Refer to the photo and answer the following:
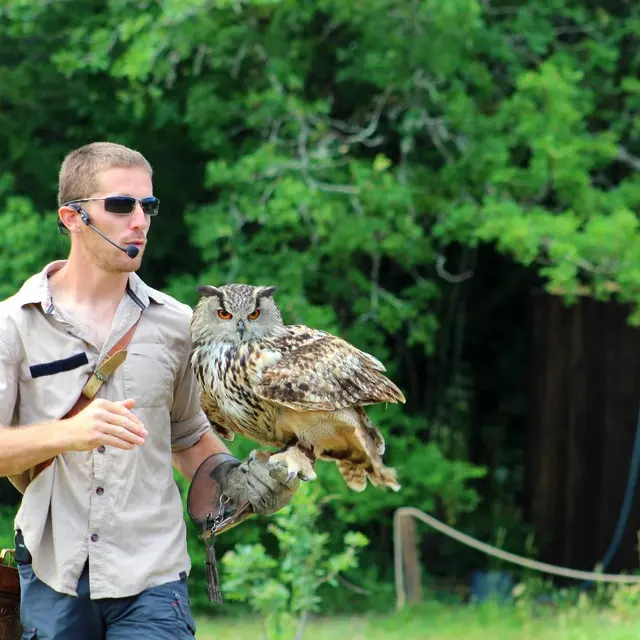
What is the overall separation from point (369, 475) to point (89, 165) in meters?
1.21

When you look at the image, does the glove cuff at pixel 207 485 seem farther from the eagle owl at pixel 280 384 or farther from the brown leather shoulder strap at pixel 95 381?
the brown leather shoulder strap at pixel 95 381

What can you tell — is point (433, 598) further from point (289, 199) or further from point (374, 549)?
point (289, 199)

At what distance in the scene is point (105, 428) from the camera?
2.48 metres

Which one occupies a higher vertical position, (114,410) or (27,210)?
(27,210)

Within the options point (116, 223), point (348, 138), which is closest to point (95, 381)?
point (116, 223)

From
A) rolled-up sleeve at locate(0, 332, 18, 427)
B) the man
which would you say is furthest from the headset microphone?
rolled-up sleeve at locate(0, 332, 18, 427)

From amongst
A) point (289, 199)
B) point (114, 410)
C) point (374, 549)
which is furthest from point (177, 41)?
point (114, 410)

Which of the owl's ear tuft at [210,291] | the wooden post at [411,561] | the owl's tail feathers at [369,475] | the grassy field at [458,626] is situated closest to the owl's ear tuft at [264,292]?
the owl's ear tuft at [210,291]

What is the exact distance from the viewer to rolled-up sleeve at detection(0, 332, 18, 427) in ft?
9.02

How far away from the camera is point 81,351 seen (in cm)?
283

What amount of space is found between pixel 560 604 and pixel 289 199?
3109mm

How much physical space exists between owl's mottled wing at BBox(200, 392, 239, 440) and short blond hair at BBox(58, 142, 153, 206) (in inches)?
24.2

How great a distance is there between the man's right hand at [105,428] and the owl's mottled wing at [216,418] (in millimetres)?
659

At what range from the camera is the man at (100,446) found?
277cm
